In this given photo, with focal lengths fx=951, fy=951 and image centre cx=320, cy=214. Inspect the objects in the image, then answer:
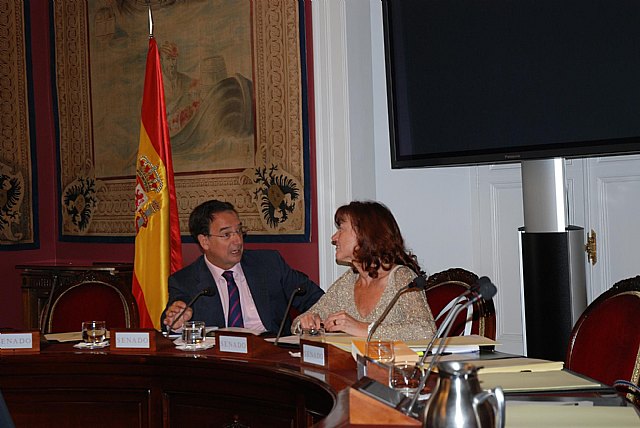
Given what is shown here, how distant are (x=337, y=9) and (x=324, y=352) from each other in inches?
95.5

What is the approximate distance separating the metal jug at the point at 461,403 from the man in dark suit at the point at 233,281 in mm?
2421

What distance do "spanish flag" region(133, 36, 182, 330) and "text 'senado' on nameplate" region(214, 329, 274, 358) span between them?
6.22ft

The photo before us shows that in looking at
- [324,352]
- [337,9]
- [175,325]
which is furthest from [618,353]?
[337,9]

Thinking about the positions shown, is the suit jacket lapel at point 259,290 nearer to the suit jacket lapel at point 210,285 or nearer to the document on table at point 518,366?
the suit jacket lapel at point 210,285

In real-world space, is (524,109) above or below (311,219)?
above

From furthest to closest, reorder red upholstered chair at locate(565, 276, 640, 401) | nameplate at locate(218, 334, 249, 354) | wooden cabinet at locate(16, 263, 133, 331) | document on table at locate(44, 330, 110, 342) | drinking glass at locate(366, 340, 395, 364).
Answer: wooden cabinet at locate(16, 263, 133, 331) → document on table at locate(44, 330, 110, 342) → nameplate at locate(218, 334, 249, 354) → red upholstered chair at locate(565, 276, 640, 401) → drinking glass at locate(366, 340, 395, 364)

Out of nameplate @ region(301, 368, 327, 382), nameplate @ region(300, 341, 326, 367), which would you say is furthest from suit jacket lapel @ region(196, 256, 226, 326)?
nameplate @ region(301, 368, 327, 382)

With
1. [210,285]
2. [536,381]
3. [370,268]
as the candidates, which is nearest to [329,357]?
[536,381]

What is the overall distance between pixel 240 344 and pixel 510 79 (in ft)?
5.02

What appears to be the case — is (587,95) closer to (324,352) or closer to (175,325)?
(324,352)

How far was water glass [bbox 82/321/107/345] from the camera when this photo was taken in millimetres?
3256

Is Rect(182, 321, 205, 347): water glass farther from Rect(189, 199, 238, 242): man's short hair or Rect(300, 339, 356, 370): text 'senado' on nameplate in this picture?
Rect(189, 199, 238, 242): man's short hair

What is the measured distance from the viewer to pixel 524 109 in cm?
366

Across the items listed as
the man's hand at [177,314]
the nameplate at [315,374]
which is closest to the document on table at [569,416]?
the nameplate at [315,374]
